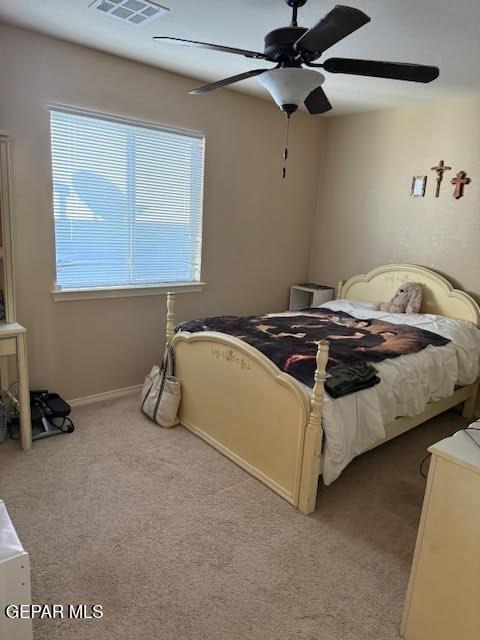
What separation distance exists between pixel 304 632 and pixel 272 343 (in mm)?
1493

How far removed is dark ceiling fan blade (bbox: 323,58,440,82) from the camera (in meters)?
1.84

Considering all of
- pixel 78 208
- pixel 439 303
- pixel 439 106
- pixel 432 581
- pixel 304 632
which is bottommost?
pixel 304 632

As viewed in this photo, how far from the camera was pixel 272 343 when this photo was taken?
274 cm

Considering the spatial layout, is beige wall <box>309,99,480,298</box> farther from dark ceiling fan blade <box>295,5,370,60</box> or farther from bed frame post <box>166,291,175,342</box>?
dark ceiling fan blade <box>295,5,370,60</box>

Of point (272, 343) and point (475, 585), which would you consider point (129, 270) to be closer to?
point (272, 343)

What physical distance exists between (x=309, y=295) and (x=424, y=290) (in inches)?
49.5

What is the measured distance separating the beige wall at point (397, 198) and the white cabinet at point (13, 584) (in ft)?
11.9

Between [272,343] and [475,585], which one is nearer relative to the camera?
[475,585]

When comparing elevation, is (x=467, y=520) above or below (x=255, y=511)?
above

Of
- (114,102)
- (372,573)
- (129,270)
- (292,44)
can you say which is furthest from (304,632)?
(114,102)

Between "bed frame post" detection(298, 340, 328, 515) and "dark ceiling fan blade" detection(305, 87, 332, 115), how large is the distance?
4.31 ft

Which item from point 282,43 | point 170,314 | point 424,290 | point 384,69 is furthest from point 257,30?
point 424,290

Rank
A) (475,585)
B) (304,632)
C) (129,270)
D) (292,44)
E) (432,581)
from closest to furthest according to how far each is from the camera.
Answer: (475,585), (432,581), (304,632), (292,44), (129,270)

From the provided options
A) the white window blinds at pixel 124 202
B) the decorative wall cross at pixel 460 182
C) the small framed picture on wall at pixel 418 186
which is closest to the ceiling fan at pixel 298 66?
the white window blinds at pixel 124 202
